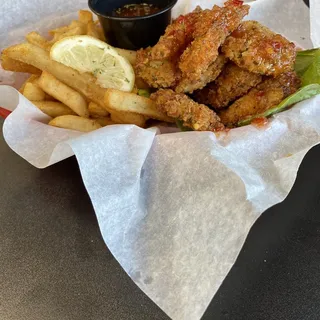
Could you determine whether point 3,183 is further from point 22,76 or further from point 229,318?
point 229,318

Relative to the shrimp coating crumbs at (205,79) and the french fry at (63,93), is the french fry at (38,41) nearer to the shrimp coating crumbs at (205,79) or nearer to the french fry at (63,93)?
the french fry at (63,93)

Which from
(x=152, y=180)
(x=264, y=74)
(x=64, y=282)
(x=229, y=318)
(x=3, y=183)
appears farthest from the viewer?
(x=3, y=183)

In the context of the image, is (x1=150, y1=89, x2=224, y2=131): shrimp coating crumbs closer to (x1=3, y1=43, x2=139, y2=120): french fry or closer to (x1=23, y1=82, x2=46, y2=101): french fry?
(x1=3, y1=43, x2=139, y2=120): french fry

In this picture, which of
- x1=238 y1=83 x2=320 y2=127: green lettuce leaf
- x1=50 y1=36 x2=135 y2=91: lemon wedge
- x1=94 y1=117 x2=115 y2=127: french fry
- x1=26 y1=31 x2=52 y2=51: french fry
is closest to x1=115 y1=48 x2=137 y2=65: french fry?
x1=50 y1=36 x2=135 y2=91: lemon wedge

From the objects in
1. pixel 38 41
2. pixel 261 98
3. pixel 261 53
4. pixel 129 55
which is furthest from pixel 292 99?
pixel 38 41

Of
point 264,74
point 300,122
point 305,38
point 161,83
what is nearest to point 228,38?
point 264,74

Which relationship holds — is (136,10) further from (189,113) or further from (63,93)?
(189,113)
